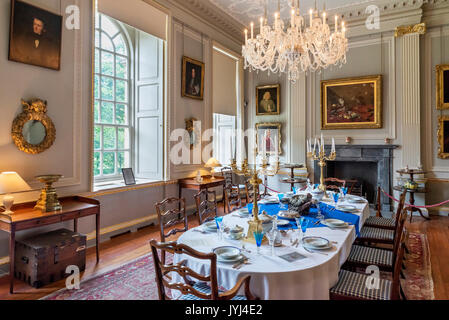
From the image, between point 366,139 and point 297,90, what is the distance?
208cm

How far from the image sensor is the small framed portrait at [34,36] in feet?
10.9

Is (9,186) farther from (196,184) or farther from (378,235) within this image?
(378,235)

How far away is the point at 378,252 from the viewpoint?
2857 millimetres

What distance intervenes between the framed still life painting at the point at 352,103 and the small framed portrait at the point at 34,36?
5790mm

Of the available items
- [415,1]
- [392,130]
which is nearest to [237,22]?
[415,1]

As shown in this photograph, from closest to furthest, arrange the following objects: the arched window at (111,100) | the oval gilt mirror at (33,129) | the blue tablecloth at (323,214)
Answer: the blue tablecloth at (323,214) → the oval gilt mirror at (33,129) → the arched window at (111,100)

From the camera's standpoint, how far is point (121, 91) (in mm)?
5602

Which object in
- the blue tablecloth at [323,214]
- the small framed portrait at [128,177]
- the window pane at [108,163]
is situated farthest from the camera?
the window pane at [108,163]

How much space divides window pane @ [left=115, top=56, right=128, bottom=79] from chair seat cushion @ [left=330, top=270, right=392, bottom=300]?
5100mm

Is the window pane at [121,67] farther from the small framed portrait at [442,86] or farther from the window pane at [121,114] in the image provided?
the small framed portrait at [442,86]

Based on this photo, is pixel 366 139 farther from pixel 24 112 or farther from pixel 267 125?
pixel 24 112

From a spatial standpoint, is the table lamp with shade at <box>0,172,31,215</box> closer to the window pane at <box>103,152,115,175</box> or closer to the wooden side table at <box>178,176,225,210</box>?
the window pane at <box>103,152,115,175</box>

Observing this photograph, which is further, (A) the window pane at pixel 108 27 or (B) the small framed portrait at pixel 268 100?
(B) the small framed portrait at pixel 268 100

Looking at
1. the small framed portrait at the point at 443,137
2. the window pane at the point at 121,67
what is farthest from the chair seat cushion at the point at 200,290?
the small framed portrait at the point at 443,137
